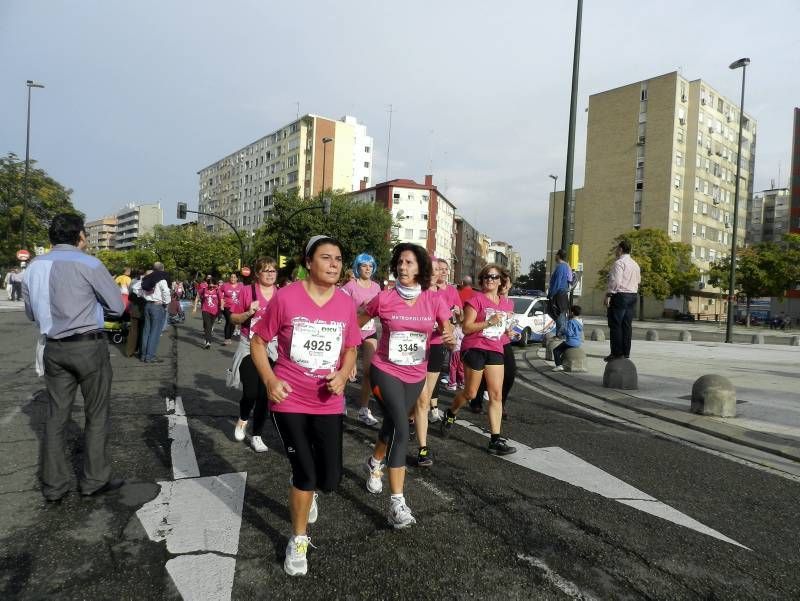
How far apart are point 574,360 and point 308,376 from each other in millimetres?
8555

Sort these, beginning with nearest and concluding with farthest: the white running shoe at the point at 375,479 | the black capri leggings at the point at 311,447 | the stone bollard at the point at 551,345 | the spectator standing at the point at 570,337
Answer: the black capri leggings at the point at 311,447 < the white running shoe at the point at 375,479 < the spectator standing at the point at 570,337 < the stone bollard at the point at 551,345

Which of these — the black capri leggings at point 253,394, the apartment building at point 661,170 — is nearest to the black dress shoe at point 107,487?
the black capri leggings at point 253,394

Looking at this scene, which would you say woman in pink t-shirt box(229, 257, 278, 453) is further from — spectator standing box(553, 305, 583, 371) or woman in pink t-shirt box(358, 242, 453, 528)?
spectator standing box(553, 305, 583, 371)

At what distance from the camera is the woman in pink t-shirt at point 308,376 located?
301 cm

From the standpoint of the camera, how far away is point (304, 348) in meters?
3.10

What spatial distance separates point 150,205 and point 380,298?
18295 cm

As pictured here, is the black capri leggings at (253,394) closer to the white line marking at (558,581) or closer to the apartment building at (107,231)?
the white line marking at (558,581)

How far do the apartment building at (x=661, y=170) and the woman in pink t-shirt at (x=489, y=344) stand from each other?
61745 millimetres

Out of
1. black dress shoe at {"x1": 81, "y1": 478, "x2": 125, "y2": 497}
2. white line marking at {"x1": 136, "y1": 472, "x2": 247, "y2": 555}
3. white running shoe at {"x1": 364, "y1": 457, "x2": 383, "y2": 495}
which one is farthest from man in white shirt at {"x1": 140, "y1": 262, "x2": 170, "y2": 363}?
white running shoe at {"x1": 364, "y1": 457, "x2": 383, "y2": 495}

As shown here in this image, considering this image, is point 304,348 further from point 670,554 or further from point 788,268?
point 788,268

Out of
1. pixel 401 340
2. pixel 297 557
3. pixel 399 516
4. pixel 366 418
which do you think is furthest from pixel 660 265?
pixel 297 557

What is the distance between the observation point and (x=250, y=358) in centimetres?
534

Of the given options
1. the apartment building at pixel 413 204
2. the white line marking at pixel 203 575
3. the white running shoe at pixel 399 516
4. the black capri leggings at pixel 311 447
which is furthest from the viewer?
the apartment building at pixel 413 204

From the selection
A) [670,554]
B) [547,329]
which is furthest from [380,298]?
[547,329]
